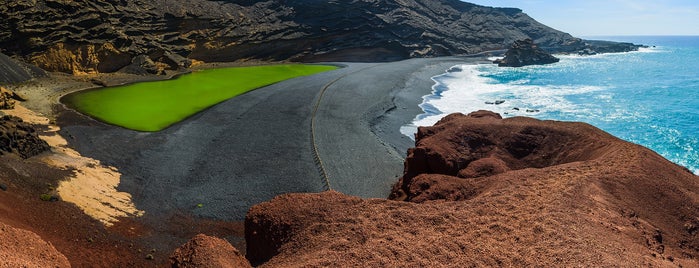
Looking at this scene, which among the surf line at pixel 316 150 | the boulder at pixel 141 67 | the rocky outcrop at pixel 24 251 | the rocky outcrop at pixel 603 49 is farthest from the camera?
the rocky outcrop at pixel 603 49

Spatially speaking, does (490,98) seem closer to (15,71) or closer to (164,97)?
(164,97)

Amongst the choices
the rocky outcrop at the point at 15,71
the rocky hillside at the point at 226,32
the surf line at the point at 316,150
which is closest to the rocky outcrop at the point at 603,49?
the rocky hillside at the point at 226,32

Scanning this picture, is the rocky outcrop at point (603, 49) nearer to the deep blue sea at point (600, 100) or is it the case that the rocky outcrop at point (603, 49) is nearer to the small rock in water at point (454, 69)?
the deep blue sea at point (600, 100)

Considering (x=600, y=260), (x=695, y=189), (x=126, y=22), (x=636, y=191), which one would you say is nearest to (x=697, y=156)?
(x=695, y=189)

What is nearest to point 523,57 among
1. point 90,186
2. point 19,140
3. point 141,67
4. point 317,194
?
point 141,67

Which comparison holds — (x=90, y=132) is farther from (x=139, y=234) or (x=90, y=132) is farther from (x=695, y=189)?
(x=695, y=189)

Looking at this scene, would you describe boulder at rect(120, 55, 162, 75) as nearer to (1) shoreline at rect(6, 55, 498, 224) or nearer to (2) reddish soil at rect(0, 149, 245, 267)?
(1) shoreline at rect(6, 55, 498, 224)

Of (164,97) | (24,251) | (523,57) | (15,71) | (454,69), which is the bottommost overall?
(164,97)
